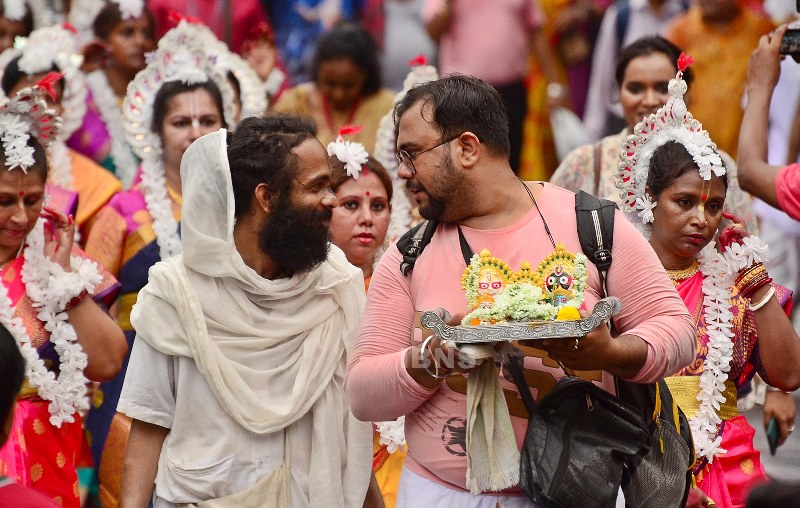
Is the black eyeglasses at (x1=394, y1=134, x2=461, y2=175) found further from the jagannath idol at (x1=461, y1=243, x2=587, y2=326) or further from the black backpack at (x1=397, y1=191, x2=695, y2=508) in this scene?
the jagannath idol at (x1=461, y1=243, x2=587, y2=326)

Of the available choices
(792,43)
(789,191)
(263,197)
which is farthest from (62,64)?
(789,191)

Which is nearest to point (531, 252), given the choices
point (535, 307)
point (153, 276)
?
point (535, 307)

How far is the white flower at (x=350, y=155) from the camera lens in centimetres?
594

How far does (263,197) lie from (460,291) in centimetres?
90

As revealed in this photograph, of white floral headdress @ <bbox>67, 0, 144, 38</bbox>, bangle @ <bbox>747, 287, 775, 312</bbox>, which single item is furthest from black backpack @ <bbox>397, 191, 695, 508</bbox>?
white floral headdress @ <bbox>67, 0, 144, 38</bbox>

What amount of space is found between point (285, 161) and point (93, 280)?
116cm

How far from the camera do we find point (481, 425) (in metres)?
3.68

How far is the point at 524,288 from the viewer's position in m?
3.47

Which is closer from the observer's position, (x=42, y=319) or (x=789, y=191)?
(x=42, y=319)

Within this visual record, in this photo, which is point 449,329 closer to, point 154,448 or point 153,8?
point 154,448

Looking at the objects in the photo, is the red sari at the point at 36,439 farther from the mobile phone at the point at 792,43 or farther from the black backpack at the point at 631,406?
the mobile phone at the point at 792,43

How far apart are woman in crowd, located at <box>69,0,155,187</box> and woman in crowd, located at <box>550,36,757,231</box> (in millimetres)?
2935

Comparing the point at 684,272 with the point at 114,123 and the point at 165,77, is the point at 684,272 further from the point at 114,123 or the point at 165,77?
the point at 114,123

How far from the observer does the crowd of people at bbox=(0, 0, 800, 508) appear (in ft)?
12.1
